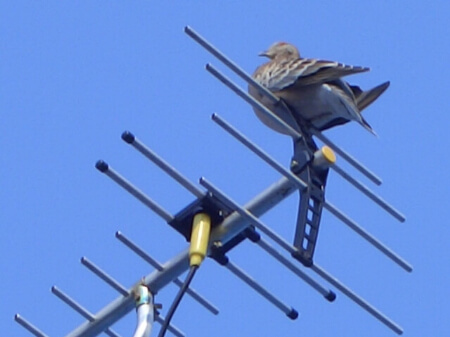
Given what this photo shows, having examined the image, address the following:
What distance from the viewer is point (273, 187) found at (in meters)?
6.46

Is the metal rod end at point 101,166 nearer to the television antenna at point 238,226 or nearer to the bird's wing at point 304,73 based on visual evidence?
the television antenna at point 238,226

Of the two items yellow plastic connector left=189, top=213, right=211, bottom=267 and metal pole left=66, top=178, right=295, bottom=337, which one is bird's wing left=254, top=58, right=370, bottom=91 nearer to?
metal pole left=66, top=178, right=295, bottom=337

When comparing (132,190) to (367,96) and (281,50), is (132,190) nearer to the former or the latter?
(367,96)

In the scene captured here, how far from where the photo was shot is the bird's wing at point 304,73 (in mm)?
8703

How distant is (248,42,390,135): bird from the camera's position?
8.11 meters

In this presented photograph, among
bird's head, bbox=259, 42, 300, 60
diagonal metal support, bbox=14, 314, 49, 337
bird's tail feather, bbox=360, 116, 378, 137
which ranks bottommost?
diagonal metal support, bbox=14, 314, 49, 337

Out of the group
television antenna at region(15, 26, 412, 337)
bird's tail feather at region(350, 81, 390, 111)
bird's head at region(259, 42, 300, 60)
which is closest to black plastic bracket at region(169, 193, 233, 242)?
television antenna at region(15, 26, 412, 337)

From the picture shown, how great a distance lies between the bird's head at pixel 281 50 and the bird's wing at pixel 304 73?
253cm

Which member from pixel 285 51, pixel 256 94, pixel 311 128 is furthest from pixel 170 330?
pixel 285 51

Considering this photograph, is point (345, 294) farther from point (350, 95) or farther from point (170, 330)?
point (350, 95)

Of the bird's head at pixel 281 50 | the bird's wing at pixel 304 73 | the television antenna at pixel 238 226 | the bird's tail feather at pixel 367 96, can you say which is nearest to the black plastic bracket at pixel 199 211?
the television antenna at pixel 238 226

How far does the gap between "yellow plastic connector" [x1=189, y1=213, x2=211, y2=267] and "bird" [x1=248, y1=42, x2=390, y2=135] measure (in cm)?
146

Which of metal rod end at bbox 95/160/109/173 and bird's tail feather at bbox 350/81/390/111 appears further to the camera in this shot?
bird's tail feather at bbox 350/81/390/111

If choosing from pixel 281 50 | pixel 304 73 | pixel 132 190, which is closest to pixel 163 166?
pixel 132 190
